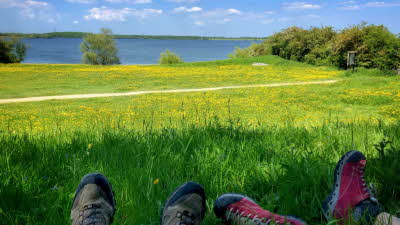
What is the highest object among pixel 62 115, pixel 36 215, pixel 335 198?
pixel 335 198

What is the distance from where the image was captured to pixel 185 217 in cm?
186

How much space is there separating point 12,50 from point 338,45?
89.9 feet

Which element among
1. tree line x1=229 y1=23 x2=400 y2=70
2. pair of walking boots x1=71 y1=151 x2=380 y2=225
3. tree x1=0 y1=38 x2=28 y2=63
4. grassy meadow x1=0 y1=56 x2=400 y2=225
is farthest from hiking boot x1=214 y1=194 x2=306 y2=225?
tree x1=0 y1=38 x2=28 y2=63

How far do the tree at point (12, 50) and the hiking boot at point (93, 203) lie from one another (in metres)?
30.3

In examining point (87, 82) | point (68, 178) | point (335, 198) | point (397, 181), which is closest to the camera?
point (335, 198)

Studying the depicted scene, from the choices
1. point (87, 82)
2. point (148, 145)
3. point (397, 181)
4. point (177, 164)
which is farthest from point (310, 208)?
point (87, 82)

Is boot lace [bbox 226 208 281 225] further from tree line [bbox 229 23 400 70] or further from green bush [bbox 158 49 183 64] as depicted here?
green bush [bbox 158 49 183 64]

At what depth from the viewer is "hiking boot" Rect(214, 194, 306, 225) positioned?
1.83 meters

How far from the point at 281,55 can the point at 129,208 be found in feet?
106

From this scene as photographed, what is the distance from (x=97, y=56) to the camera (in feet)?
181

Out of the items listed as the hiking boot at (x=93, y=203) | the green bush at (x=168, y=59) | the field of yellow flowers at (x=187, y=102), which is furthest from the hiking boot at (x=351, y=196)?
the green bush at (x=168, y=59)

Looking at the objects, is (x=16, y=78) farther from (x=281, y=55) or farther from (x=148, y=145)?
(x=281, y=55)

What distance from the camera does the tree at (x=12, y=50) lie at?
28078mm

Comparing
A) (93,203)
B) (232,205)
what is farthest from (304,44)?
(93,203)
